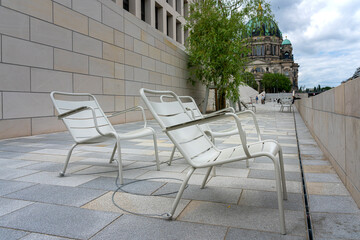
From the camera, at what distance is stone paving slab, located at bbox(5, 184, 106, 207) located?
2.72 meters

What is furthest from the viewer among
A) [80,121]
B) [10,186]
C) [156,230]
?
[80,121]

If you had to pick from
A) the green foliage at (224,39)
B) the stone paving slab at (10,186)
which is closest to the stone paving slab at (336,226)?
the stone paving slab at (10,186)

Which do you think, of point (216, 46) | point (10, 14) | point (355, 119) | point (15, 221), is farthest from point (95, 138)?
point (216, 46)

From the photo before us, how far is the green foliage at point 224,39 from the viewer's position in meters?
15.9

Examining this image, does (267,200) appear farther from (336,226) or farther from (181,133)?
(181,133)

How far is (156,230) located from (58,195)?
1.26m

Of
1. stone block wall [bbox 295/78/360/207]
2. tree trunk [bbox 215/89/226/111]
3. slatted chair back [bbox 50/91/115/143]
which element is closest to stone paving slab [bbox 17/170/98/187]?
slatted chair back [bbox 50/91/115/143]

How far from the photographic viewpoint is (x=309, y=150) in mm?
5379

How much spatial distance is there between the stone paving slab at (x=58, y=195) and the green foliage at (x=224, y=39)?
13684 mm

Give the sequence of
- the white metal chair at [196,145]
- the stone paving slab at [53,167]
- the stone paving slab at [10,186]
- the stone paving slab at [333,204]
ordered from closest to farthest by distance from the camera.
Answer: the white metal chair at [196,145] → the stone paving slab at [333,204] → the stone paving slab at [10,186] → the stone paving slab at [53,167]

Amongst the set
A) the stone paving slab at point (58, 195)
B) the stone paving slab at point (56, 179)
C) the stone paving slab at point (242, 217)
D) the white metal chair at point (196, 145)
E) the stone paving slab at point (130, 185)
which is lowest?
the stone paving slab at point (242, 217)

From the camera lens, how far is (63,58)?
834 centimetres

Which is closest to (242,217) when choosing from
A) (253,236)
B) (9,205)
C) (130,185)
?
(253,236)

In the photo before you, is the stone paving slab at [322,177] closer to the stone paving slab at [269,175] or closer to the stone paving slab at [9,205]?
the stone paving slab at [269,175]
